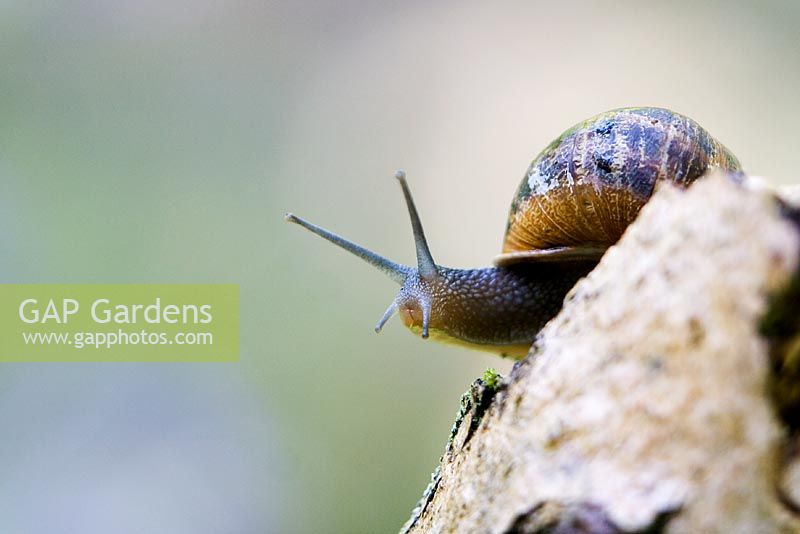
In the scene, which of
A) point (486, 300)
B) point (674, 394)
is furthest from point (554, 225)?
point (674, 394)

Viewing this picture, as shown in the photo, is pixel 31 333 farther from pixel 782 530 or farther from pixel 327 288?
pixel 782 530

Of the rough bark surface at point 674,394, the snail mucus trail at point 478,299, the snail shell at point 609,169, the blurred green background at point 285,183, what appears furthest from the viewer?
the blurred green background at point 285,183

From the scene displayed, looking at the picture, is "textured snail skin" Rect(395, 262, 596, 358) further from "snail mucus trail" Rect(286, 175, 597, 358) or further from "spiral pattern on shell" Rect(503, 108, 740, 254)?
"spiral pattern on shell" Rect(503, 108, 740, 254)

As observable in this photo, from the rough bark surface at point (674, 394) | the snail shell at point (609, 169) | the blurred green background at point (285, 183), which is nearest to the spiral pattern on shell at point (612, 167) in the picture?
the snail shell at point (609, 169)

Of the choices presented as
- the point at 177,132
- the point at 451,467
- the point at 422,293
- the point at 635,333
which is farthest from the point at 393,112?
the point at 635,333

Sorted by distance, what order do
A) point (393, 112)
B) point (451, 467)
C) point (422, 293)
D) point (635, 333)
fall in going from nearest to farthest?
point (635, 333) < point (451, 467) < point (422, 293) < point (393, 112)

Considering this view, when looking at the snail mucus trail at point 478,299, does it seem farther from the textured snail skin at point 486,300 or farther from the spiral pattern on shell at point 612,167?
the spiral pattern on shell at point 612,167
